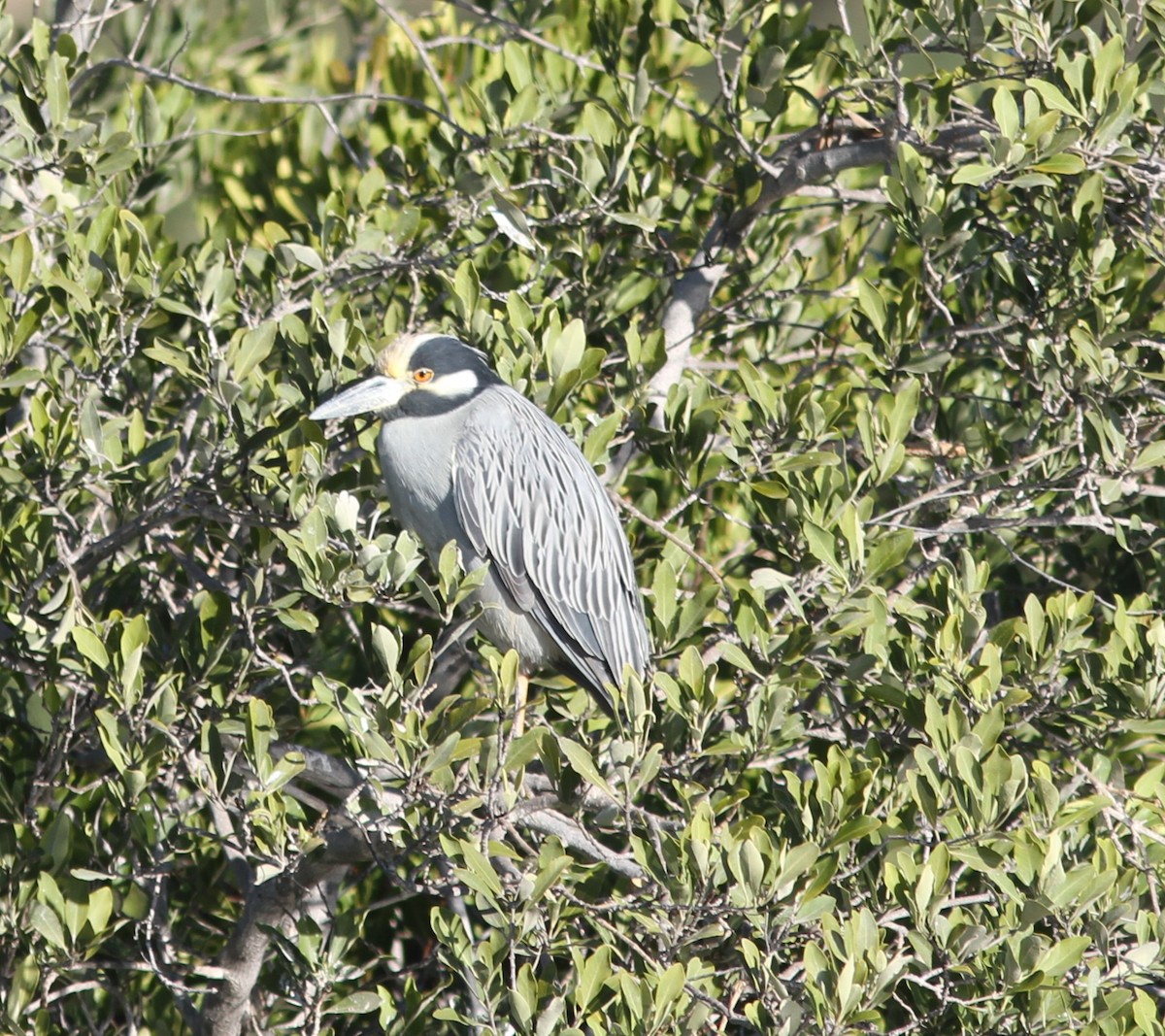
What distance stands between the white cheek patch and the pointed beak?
0.47 feet

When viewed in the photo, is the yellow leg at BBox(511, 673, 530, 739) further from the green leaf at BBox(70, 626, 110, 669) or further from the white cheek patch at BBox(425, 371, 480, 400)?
the green leaf at BBox(70, 626, 110, 669)

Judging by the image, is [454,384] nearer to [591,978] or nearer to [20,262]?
[20,262]

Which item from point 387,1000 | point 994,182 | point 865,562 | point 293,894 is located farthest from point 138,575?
point 994,182

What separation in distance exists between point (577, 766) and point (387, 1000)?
2.64 feet

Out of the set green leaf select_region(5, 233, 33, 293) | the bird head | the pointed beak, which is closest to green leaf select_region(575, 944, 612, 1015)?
the pointed beak

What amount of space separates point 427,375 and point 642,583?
0.92 m

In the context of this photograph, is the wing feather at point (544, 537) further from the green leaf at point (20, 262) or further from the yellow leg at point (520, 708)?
the green leaf at point (20, 262)

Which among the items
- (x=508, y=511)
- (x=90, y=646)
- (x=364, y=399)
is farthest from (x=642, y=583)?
(x=90, y=646)

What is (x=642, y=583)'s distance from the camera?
158 inches

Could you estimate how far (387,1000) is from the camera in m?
3.01

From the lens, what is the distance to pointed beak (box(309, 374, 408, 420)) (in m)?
3.17

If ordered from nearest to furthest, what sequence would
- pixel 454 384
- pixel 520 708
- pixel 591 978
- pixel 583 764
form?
pixel 591 978, pixel 583 764, pixel 520 708, pixel 454 384

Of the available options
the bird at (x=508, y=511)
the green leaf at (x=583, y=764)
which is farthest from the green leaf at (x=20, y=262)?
the green leaf at (x=583, y=764)

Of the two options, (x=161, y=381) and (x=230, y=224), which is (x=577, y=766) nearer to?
(x=161, y=381)
